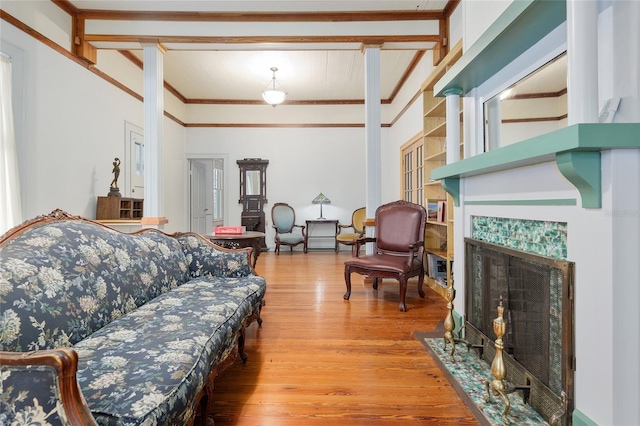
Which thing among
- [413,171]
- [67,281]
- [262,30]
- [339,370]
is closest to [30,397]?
[67,281]

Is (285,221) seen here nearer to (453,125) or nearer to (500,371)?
(453,125)

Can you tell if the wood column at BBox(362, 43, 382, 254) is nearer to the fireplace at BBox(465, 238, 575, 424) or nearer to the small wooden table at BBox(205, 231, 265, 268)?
the small wooden table at BBox(205, 231, 265, 268)

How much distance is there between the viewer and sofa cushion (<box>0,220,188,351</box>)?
44.4 inches

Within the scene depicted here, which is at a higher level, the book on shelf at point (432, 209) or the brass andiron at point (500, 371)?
the book on shelf at point (432, 209)

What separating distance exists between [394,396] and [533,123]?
1.57 metres

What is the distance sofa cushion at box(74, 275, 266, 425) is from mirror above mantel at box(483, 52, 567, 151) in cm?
181

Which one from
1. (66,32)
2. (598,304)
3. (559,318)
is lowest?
(559,318)

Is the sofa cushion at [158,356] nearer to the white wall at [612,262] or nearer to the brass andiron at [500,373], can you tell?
the brass andiron at [500,373]

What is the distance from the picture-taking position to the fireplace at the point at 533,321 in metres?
1.27

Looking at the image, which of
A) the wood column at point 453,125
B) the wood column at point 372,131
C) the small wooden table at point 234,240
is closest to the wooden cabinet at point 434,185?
the wood column at point 372,131

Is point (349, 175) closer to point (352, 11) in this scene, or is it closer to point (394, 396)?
point (352, 11)

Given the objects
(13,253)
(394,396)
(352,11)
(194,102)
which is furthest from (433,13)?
(194,102)

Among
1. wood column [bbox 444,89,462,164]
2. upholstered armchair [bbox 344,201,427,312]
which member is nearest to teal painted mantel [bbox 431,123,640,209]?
wood column [bbox 444,89,462,164]

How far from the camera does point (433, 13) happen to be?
379 centimetres
